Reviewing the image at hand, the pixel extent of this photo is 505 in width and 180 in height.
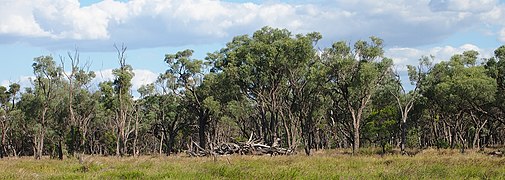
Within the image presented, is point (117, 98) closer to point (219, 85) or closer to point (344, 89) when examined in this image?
point (219, 85)

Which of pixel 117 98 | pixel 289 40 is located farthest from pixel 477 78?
pixel 117 98

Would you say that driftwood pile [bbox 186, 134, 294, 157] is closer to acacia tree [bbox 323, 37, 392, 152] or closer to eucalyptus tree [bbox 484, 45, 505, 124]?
acacia tree [bbox 323, 37, 392, 152]

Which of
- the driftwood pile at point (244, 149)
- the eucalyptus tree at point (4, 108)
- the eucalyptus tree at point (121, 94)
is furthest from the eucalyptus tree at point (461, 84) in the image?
the eucalyptus tree at point (4, 108)

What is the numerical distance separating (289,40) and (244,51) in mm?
4794

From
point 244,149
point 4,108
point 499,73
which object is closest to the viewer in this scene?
point 244,149

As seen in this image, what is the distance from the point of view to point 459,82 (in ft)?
126

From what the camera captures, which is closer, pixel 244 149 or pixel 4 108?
pixel 244 149

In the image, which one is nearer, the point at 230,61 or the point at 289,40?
the point at 289,40

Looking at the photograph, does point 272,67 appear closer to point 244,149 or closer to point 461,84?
point 244,149

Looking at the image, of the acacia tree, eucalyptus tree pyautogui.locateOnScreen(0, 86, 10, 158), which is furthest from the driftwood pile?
eucalyptus tree pyautogui.locateOnScreen(0, 86, 10, 158)

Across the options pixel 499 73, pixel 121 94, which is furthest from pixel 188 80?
pixel 499 73

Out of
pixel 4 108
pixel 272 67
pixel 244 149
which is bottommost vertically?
pixel 244 149

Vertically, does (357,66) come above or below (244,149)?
above

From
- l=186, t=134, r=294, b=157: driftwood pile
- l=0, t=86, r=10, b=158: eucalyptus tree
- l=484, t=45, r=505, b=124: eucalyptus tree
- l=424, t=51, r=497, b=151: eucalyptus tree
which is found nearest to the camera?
l=186, t=134, r=294, b=157: driftwood pile
